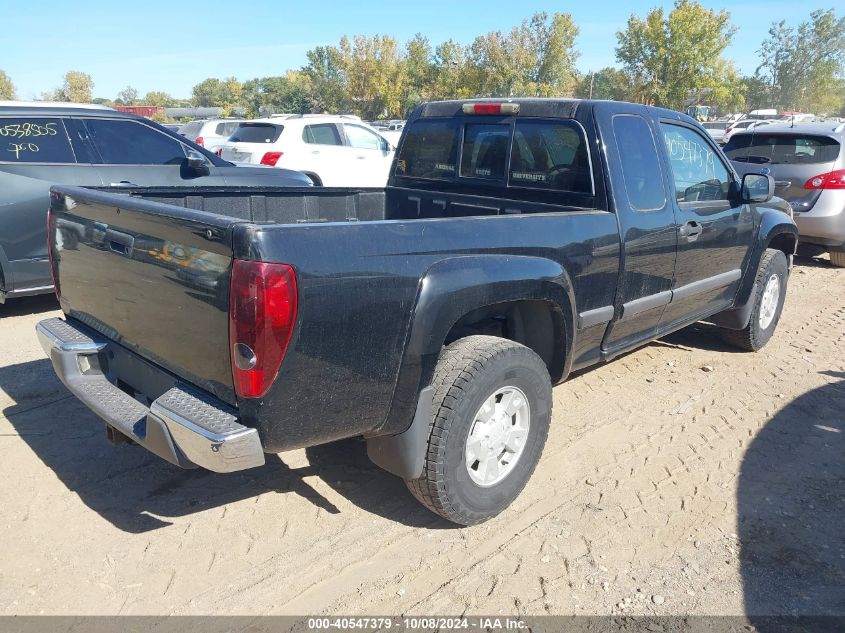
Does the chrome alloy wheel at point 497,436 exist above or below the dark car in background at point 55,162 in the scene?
below

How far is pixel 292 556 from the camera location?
2.96 metres

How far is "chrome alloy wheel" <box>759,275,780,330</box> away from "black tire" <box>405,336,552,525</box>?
3.18 m

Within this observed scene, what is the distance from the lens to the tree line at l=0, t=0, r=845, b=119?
37250 mm

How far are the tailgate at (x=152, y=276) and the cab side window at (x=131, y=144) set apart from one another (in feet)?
10.9

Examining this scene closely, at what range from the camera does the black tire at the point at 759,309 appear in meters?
5.45

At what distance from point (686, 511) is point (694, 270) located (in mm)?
1760

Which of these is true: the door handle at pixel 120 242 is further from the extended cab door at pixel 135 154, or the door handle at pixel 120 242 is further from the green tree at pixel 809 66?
the green tree at pixel 809 66

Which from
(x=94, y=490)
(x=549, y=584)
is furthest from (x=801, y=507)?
(x=94, y=490)

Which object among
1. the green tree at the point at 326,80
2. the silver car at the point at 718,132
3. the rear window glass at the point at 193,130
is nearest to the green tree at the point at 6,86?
the green tree at the point at 326,80

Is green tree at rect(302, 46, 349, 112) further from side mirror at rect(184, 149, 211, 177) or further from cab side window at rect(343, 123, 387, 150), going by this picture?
side mirror at rect(184, 149, 211, 177)

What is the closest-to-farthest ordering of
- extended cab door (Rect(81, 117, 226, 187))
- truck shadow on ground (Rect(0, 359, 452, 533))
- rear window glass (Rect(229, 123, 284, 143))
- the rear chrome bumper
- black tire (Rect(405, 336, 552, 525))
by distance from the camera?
the rear chrome bumper → black tire (Rect(405, 336, 552, 525)) → truck shadow on ground (Rect(0, 359, 452, 533)) → extended cab door (Rect(81, 117, 226, 187)) → rear window glass (Rect(229, 123, 284, 143))

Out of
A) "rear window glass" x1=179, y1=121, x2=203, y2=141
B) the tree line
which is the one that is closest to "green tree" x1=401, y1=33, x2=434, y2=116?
the tree line

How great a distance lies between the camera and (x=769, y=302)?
5746mm

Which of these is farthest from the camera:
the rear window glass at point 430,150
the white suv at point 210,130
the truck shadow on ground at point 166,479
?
the white suv at point 210,130
